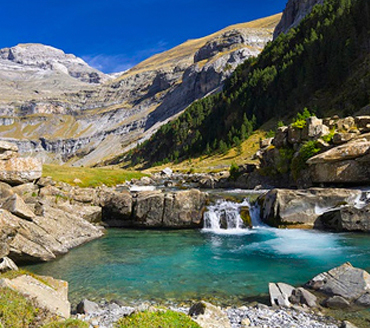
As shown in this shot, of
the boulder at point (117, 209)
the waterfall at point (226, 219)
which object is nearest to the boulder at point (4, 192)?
the boulder at point (117, 209)

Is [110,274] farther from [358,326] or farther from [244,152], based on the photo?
[244,152]

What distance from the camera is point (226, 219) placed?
33344 millimetres

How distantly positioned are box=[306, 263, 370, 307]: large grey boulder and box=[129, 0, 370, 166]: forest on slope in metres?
Result: 73.1

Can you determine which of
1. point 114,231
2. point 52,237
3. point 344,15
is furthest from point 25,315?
point 344,15

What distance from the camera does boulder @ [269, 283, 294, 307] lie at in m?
13.1

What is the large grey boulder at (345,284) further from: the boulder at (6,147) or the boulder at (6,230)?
the boulder at (6,147)

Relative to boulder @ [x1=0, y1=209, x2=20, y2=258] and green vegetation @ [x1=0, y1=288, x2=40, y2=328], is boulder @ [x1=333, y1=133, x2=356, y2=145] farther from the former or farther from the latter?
green vegetation @ [x1=0, y1=288, x2=40, y2=328]

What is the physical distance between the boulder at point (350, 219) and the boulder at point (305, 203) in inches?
71.7

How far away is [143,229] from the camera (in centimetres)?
3300

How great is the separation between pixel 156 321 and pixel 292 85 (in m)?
132

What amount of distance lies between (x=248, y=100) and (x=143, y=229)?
119899 mm

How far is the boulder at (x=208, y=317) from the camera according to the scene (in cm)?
998

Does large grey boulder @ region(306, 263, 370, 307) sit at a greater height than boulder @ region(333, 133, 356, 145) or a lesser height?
lesser

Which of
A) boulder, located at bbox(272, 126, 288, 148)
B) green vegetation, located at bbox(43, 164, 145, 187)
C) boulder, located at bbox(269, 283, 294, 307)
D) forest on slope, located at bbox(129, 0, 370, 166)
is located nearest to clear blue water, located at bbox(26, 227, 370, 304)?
boulder, located at bbox(269, 283, 294, 307)
